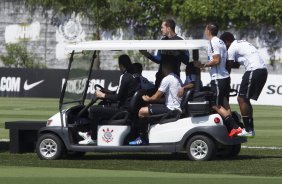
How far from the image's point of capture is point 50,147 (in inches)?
667

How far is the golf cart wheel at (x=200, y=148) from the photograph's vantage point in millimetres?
16234

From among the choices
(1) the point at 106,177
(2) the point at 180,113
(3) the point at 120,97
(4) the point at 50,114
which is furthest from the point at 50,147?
(4) the point at 50,114

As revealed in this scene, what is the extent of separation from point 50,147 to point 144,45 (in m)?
2.18

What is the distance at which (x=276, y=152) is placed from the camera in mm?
18172

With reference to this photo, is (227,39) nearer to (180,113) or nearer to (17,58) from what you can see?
(180,113)

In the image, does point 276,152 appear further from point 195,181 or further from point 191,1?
point 191,1

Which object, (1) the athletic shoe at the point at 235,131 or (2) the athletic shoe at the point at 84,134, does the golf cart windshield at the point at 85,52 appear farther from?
(1) the athletic shoe at the point at 235,131

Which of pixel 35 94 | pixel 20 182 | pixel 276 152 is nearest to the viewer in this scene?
pixel 20 182

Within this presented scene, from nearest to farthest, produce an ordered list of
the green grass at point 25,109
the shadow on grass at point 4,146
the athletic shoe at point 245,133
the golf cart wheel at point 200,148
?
the golf cart wheel at point 200,148 < the athletic shoe at point 245,133 < the shadow on grass at point 4,146 < the green grass at point 25,109

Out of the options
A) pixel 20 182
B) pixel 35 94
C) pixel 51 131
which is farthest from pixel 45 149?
pixel 35 94

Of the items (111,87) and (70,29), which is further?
(70,29)

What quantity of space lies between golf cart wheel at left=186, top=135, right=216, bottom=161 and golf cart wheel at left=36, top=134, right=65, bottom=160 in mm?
2016

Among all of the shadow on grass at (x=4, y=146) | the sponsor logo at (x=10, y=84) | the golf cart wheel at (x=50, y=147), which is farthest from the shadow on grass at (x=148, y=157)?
the sponsor logo at (x=10, y=84)

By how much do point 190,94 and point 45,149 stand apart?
7.94ft
